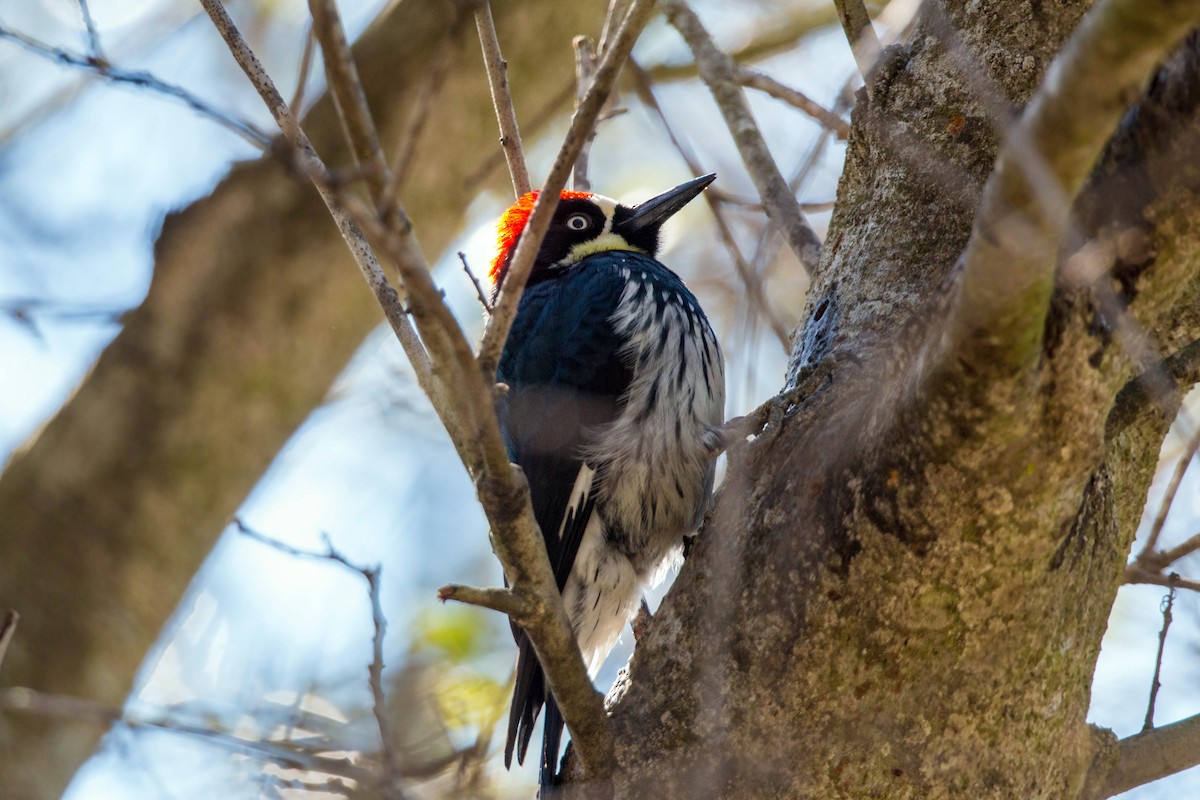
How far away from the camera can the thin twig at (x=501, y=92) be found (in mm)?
2676

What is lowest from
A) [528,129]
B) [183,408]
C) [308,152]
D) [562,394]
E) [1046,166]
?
[1046,166]

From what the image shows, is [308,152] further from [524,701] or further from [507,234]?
[507,234]

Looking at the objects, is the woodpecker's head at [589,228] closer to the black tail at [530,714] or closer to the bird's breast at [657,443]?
the bird's breast at [657,443]

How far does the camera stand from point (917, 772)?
202cm

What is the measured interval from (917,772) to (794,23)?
15.2 feet

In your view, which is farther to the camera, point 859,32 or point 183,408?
point 183,408

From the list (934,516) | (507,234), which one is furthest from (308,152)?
(507,234)

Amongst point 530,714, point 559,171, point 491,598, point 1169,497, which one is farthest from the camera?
point 530,714

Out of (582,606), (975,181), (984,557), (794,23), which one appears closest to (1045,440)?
(984,557)

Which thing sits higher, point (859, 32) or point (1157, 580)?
point (859, 32)

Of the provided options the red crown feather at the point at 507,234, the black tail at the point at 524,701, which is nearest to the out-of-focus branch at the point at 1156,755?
the black tail at the point at 524,701

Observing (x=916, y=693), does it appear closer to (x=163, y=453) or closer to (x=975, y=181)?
(x=975, y=181)

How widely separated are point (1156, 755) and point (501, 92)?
2.06m

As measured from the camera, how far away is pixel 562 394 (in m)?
3.48
